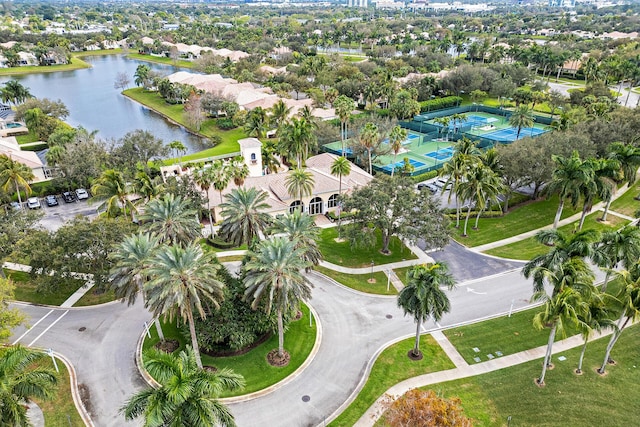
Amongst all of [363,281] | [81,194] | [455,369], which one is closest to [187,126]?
[81,194]

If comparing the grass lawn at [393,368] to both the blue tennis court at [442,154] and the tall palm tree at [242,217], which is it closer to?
the tall palm tree at [242,217]

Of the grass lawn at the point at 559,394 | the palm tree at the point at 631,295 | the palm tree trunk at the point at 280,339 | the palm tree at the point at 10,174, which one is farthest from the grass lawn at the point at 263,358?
the palm tree at the point at 10,174

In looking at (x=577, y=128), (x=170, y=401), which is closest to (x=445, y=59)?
(x=577, y=128)

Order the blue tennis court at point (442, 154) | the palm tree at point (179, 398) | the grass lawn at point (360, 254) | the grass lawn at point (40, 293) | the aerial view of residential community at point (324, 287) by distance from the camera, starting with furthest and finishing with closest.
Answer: the blue tennis court at point (442, 154) → the grass lawn at point (360, 254) → the grass lawn at point (40, 293) → the aerial view of residential community at point (324, 287) → the palm tree at point (179, 398)

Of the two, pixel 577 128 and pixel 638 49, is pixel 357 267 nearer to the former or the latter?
pixel 577 128

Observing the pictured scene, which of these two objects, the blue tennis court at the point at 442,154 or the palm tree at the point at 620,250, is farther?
the blue tennis court at the point at 442,154

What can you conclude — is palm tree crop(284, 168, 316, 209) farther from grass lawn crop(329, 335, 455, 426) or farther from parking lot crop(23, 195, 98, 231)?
parking lot crop(23, 195, 98, 231)
